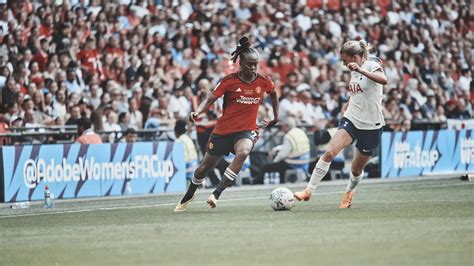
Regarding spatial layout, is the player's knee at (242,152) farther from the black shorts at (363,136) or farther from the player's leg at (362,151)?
the player's leg at (362,151)

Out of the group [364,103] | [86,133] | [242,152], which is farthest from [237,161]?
[86,133]

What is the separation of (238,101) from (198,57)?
12533 millimetres

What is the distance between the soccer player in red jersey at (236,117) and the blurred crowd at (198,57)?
715cm

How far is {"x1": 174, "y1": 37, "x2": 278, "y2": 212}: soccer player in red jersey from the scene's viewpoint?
16.5 m

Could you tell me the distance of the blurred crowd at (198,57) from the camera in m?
24.6

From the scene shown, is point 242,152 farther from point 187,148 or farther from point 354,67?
point 187,148

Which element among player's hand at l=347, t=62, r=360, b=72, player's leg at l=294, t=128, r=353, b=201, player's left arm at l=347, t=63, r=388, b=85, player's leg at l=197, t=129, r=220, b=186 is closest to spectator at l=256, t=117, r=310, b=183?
player's leg at l=197, t=129, r=220, b=186

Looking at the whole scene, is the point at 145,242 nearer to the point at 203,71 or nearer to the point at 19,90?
the point at 19,90

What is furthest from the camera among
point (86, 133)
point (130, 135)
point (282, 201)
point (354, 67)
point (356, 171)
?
point (130, 135)

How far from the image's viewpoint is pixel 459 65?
3738 centimetres

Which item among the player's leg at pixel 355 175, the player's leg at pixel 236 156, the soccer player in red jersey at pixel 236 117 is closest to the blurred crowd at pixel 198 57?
the soccer player in red jersey at pixel 236 117

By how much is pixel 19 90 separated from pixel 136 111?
2.91 meters

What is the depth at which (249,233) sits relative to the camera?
504 inches

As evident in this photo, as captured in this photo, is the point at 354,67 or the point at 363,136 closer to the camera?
the point at 354,67
